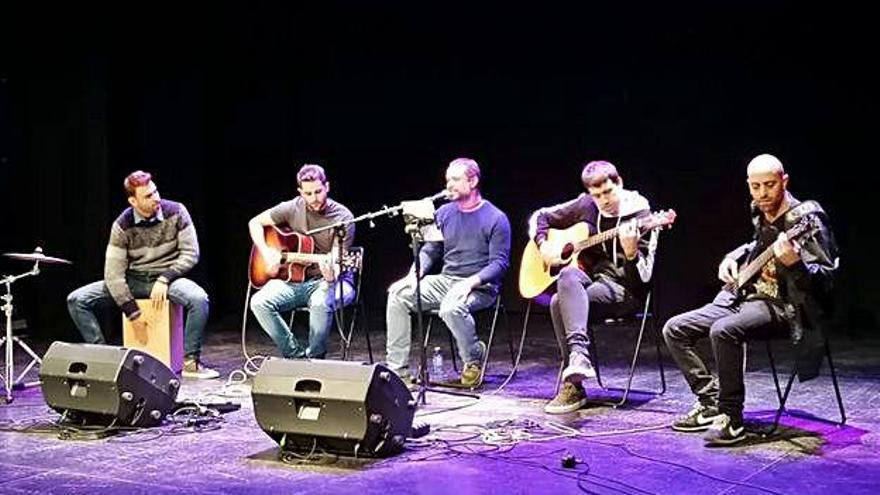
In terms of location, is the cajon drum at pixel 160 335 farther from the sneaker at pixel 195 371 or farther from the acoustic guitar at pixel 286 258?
the acoustic guitar at pixel 286 258

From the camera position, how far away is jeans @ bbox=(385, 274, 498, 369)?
5.99 meters

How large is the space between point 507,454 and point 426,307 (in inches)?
71.6

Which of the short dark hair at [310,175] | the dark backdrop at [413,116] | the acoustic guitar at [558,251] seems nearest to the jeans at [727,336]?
the acoustic guitar at [558,251]

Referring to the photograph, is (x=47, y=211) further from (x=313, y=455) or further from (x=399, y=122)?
(x=313, y=455)

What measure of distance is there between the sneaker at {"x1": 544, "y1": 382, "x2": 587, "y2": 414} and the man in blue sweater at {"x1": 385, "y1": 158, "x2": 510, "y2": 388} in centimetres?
70

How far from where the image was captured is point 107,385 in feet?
15.9

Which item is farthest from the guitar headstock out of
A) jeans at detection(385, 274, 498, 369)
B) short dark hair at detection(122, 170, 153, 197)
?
short dark hair at detection(122, 170, 153, 197)

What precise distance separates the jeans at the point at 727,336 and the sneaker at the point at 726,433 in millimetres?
30

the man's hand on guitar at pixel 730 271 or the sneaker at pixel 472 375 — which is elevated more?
the man's hand on guitar at pixel 730 271

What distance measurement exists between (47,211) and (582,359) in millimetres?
4762

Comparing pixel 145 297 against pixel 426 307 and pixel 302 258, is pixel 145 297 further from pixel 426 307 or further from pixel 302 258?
pixel 426 307

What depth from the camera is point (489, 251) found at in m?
6.11

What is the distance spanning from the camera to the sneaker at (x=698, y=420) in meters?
4.77

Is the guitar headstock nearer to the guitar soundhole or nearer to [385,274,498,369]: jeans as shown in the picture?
the guitar soundhole
